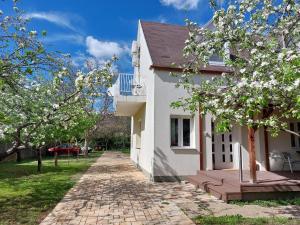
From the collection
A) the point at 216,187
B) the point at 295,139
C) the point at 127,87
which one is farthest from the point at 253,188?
the point at 127,87

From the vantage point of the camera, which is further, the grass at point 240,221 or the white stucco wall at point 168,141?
the white stucco wall at point 168,141

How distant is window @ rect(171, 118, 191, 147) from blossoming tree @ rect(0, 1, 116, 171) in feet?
14.8

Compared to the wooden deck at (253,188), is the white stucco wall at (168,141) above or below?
above

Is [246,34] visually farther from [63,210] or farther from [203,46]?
[63,210]

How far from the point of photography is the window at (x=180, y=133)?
12438mm

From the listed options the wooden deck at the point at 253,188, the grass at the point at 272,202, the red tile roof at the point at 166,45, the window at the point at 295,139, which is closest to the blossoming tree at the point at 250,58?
the wooden deck at the point at 253,188

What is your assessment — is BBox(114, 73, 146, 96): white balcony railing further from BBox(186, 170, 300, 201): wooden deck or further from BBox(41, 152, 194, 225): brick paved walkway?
BBox(186, 170, 300, 201): wooden deck

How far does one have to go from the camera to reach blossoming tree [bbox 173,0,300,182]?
5027 millimetres

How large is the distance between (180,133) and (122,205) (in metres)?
5.17

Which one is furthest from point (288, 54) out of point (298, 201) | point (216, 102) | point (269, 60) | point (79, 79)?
point (298, 201)

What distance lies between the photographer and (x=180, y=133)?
12.5 metres

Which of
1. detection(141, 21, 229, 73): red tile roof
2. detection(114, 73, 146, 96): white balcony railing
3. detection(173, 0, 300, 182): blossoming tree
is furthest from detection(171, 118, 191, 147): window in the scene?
detection(173, 0, 300, 182): blossoming tree

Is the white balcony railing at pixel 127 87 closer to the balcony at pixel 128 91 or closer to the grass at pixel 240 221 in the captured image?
the balcony at pixel 128 91

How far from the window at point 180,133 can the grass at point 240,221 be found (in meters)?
5.81
